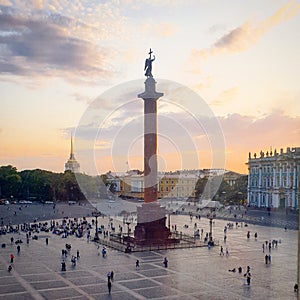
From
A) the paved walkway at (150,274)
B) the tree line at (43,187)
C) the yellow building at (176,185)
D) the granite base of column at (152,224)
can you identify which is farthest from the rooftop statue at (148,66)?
the yellow building at (176,185)

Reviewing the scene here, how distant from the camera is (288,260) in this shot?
28.2 m

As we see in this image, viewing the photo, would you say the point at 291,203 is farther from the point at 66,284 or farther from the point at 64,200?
the point at 66,284

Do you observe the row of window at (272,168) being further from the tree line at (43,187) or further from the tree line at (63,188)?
the tree line at (43,187)

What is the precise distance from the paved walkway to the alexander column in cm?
324

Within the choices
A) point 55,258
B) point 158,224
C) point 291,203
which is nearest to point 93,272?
point 55,258

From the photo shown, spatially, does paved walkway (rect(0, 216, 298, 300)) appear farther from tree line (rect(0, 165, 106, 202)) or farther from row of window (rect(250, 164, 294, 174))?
tree line (rect(0, 165, 106, 202))

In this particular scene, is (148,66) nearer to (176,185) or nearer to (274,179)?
(274,179)

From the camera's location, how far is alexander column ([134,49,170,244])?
1361 inches

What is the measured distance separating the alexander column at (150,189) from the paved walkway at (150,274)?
128 inches

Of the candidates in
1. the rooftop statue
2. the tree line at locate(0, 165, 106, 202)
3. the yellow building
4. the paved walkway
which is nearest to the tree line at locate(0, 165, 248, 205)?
the tree line at locate(0, 165, 106, 202)

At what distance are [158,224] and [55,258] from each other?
8.98 m

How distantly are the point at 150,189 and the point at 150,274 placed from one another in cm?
1223

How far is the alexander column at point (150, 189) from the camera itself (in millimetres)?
34562

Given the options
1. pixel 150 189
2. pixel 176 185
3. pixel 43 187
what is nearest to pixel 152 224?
pixel 150 189
